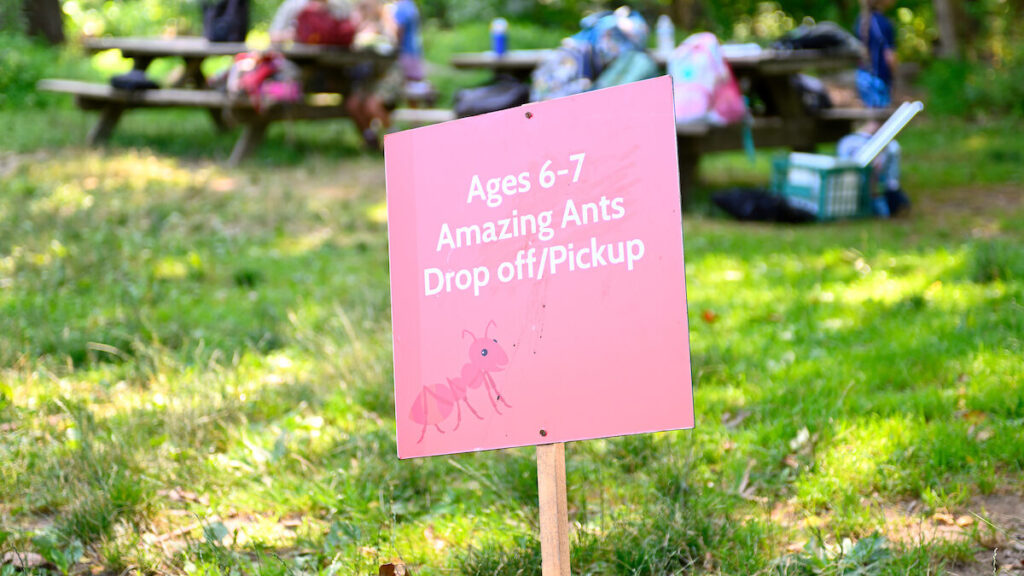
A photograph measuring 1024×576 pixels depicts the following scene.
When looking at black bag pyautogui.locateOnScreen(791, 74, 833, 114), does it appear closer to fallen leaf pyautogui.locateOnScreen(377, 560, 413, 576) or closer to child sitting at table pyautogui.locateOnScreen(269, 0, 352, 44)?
child sitting at table pyautogui.locateOnScreen(269, 0, 352, 44)

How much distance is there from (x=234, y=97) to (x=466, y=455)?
680 cm

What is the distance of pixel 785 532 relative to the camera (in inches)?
102

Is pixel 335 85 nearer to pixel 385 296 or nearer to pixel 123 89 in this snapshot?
pixel 123 89

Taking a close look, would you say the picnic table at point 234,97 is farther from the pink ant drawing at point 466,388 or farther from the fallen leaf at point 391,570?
the fallen leaf at point 391,570

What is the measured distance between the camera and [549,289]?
220 cm

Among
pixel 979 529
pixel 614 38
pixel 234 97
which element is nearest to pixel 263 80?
pixel 234 97

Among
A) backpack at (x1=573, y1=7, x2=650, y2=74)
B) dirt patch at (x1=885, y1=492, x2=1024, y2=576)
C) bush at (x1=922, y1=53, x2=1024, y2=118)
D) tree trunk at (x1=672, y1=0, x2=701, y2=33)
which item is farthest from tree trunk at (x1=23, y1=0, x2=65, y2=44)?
dirt patch at (x1=885, y1=492, x2=1024, y2=576)

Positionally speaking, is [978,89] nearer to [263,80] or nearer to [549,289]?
[263,80]

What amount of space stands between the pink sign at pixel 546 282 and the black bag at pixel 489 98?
5765mm

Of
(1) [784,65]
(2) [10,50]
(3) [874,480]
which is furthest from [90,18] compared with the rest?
(3) [874,480]

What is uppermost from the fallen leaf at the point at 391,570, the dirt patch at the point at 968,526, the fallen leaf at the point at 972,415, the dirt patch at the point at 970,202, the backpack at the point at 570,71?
the backpack at the point at 570,71

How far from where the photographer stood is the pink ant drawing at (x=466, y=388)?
2207mm

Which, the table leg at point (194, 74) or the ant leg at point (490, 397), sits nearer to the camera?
the ant leg at point (490, 397)

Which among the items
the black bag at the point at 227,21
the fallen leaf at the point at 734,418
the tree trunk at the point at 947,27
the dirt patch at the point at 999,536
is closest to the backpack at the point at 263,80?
the black bag at the point at 227,21
